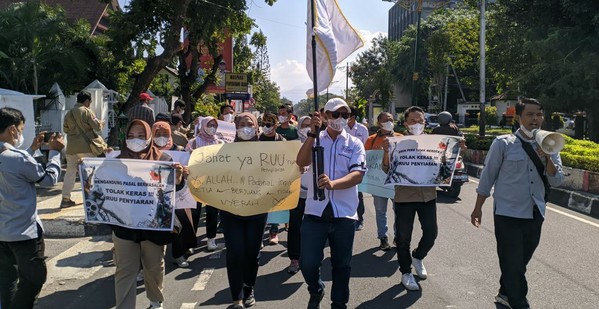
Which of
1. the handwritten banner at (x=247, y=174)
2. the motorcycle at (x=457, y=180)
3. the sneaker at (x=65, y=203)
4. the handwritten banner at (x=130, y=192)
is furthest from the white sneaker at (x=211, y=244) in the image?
the motorcycle at (x=457, y=180)

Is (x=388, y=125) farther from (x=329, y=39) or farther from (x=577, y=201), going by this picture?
(x=577, y=201)

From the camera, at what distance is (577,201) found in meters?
9.99

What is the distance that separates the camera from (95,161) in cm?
421

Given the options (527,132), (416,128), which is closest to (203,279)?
(416,128)

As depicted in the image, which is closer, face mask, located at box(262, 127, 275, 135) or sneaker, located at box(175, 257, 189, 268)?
face mask, located at box(262, 127, 275, 135)

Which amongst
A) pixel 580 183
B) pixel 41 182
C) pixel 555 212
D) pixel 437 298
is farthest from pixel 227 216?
pixel 580 183

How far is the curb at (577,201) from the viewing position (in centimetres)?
939

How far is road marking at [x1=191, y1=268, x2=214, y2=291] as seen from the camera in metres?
5.29

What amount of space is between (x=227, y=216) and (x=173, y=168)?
706mm

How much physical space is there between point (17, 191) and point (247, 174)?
1.84 meters

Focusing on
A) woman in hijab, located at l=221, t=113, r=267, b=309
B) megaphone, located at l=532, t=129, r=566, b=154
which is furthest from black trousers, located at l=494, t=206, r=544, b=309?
woman in hijab, located at l=221, t=113, r=267, b=309

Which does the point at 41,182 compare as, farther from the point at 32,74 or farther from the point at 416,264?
the point at 32,74

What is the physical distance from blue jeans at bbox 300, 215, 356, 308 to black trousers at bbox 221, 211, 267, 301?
25.0 inches

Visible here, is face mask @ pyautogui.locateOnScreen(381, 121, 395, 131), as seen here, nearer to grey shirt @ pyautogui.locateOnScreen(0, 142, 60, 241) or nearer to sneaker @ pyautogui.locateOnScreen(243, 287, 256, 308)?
sneaker @ pyautogui.locateOnScreen(243, 287, 256, 308)
